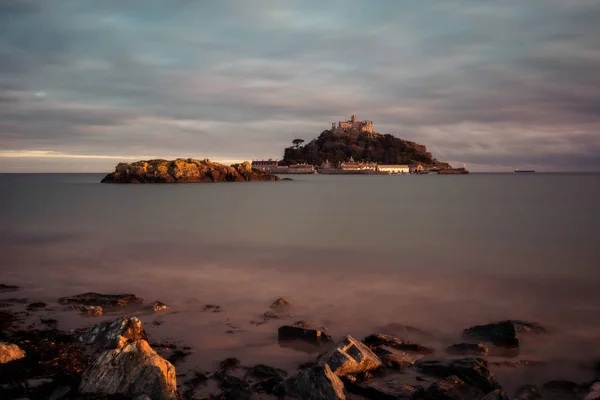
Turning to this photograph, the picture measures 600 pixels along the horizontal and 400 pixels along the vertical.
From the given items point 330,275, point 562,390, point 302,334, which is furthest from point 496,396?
point 330,275

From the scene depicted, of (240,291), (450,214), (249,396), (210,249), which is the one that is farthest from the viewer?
(450,214)

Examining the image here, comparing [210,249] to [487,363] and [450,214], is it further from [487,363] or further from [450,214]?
[450,214]

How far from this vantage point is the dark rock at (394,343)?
8.27 m

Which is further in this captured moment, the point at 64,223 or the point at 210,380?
the point at 64,223

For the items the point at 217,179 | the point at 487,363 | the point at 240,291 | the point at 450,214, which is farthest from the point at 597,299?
the point at 217,179

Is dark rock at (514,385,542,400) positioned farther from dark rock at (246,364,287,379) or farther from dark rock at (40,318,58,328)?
dark rock at (40,318,58,328)

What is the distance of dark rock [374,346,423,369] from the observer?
292 inches

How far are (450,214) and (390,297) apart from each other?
26.7m

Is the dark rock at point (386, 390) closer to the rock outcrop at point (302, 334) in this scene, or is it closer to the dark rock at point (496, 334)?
the rock outcrop at point (302, 334)

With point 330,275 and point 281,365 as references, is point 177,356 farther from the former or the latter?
point 330,275

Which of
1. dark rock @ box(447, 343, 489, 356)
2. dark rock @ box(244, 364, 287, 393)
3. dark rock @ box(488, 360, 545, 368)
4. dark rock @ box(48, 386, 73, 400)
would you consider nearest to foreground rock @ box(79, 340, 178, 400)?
dark rock @ box(48, 386, 73, 400)

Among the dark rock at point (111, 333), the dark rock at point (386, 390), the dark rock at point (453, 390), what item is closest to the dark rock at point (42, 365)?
the dark rock at point (111, 333)

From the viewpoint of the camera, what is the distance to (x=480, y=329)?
9070 mm

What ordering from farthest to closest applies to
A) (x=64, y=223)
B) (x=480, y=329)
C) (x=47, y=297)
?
1. (x=64, y=223)
2. (x=47, y=297)
3. (x=480, y=329)
